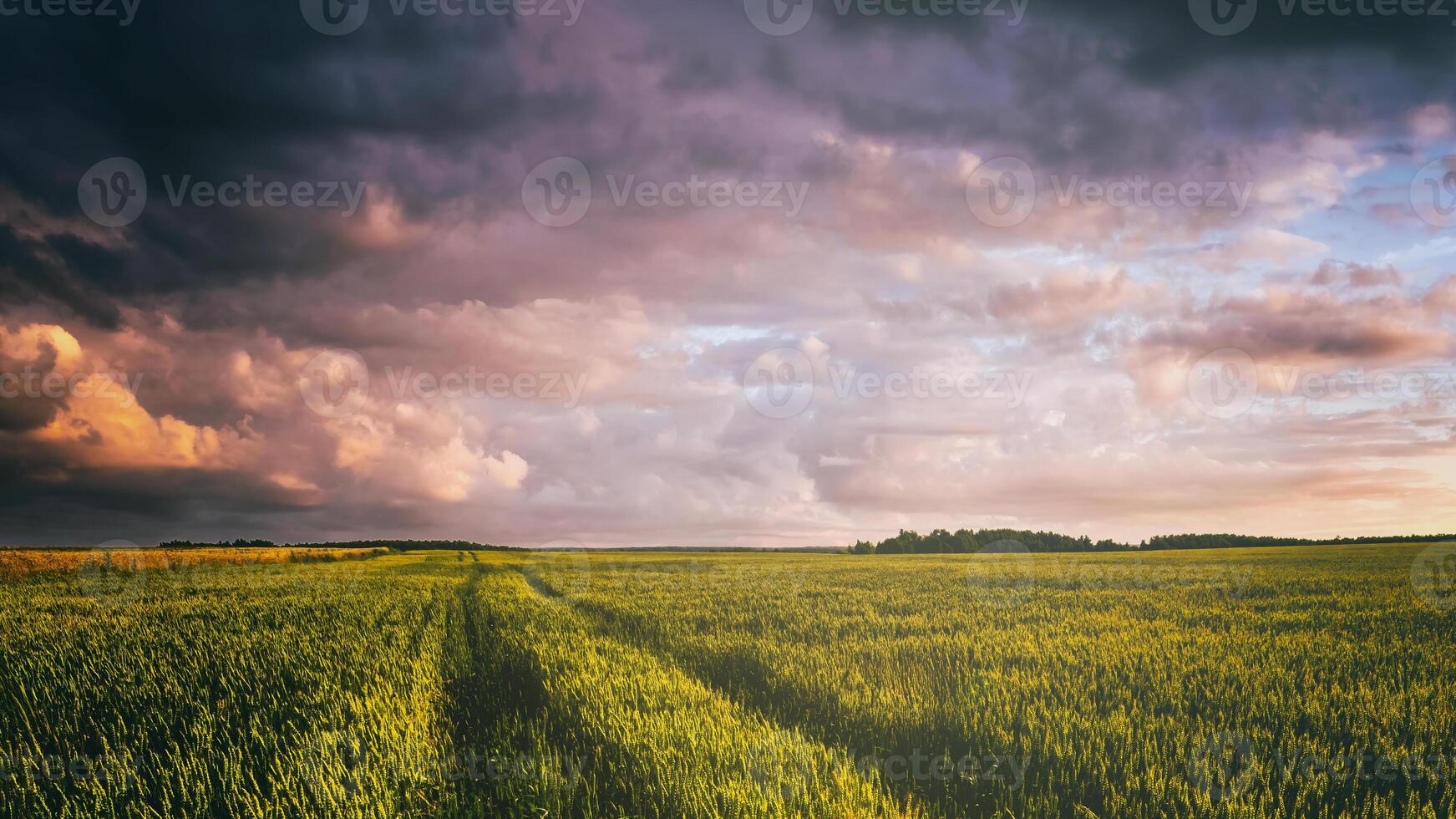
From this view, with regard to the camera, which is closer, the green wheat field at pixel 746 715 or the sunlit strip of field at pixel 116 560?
the green wheat field at pixel 746 715

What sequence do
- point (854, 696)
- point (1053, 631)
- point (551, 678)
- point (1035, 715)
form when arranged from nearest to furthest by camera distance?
point (1035, 715) < point (854, 696) < point (551, 678) < point (1053, 631)

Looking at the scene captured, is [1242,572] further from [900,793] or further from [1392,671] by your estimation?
[900,793]

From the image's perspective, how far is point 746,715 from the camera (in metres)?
7.38

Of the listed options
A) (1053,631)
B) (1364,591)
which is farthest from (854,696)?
(1364,591)

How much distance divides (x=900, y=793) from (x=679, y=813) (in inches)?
85.2

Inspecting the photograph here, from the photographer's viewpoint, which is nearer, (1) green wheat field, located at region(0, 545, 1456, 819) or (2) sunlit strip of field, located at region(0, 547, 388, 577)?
(1) green wheat field, located at region(0, 545, 1456, 819)

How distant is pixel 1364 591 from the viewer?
1847cm

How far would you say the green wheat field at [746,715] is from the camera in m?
5.14

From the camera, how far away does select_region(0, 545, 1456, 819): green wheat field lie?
514 centimetres

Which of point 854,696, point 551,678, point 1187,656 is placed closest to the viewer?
point 854,696

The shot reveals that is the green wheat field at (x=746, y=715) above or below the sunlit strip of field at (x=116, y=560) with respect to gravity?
above

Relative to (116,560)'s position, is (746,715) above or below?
above

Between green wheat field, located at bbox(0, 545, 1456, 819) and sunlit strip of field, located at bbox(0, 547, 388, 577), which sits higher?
green wheat field, located at bbox(0, 545, 1456, 819)

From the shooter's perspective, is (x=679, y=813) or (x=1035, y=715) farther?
(x=1035, y=715)
